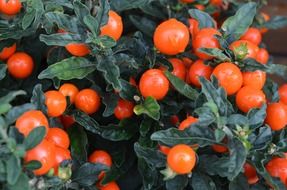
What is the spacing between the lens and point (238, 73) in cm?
67

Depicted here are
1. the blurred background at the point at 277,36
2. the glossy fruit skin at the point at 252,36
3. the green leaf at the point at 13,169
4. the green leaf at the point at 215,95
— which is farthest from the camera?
the blurred background at the point at 277,36

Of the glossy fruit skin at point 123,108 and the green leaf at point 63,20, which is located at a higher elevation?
the green leaf at point 63,20

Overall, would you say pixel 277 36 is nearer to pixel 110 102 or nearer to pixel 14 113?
pixel 110 102

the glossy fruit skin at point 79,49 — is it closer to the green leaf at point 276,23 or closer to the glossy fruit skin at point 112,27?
the glossy fruit skin at point 112,27

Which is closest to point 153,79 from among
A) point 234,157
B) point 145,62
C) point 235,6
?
Result: point 145,62

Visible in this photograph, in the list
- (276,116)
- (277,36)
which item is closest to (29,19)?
(276,116)

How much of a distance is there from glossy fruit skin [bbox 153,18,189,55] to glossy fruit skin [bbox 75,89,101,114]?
14 centimetres

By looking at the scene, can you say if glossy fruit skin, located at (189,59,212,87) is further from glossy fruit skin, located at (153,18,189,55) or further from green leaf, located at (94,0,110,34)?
green leaf, located at (94,0,110,34)

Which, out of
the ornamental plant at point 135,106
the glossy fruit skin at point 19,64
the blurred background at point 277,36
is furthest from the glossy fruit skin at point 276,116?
the blurred background at point 277,36

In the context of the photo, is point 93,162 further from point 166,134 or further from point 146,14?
point 146,14

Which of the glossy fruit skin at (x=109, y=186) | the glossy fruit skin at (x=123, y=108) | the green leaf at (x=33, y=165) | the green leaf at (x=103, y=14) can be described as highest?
the green leaf at (x=103, y=14)

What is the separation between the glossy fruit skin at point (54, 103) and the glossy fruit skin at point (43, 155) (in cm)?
8

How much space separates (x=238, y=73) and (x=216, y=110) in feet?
0.38

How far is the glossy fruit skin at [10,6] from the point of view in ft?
2.52
